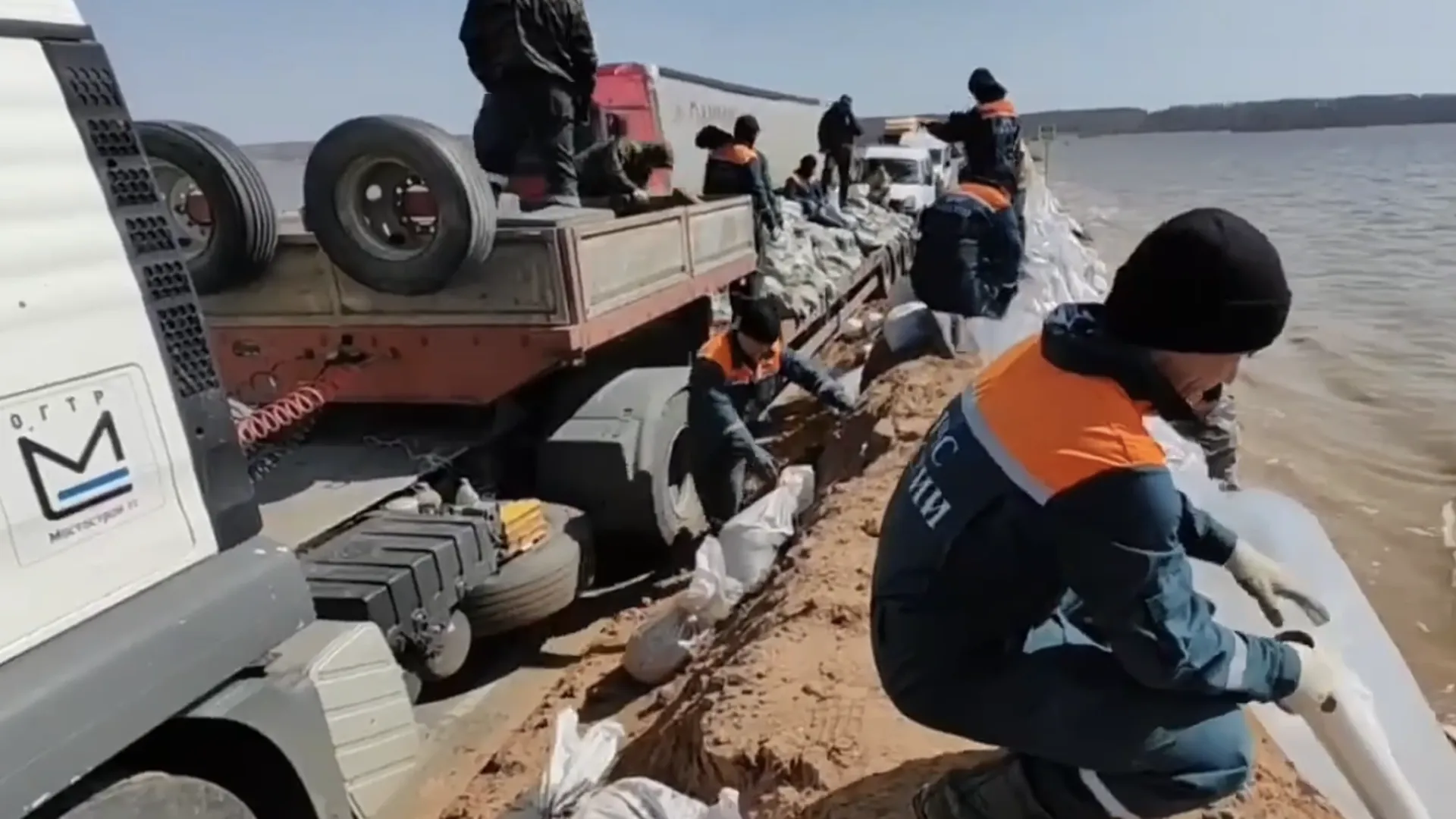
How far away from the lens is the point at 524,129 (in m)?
6.49

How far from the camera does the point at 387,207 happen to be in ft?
15.3

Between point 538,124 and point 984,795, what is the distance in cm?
493

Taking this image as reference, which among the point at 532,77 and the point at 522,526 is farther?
the point at 532,77

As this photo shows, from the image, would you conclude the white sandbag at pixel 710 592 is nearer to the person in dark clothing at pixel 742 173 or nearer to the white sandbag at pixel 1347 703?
the white sandbag at pixel 1347 703

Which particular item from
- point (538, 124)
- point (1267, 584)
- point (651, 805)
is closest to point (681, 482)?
point (538, 124)

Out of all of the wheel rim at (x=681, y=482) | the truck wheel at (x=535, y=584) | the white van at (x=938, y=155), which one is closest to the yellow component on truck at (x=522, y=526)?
the truck wheel at (x=535, y=584)

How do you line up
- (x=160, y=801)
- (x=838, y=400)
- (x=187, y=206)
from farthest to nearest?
(x=838, y=400) → (x=187, y=206) → (x=160, y=801)

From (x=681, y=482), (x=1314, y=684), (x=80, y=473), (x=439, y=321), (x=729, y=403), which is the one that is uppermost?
(x=80, y=473)

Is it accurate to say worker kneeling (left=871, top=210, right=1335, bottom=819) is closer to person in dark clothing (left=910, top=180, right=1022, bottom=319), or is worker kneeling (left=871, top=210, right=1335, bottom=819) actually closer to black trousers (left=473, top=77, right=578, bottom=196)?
black trousers (left=473, top=77, right=578, bottom=196)

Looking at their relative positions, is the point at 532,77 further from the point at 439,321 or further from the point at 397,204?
the point at 439,321

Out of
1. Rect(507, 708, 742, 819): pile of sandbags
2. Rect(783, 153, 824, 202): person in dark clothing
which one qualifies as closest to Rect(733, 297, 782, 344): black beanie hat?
Rect(507, 708, 742, 819): pile of sandbags

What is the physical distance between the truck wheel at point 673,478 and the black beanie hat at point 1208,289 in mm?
3370

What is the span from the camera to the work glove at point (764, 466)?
573cm

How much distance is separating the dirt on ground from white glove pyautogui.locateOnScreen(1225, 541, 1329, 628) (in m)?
0.42
